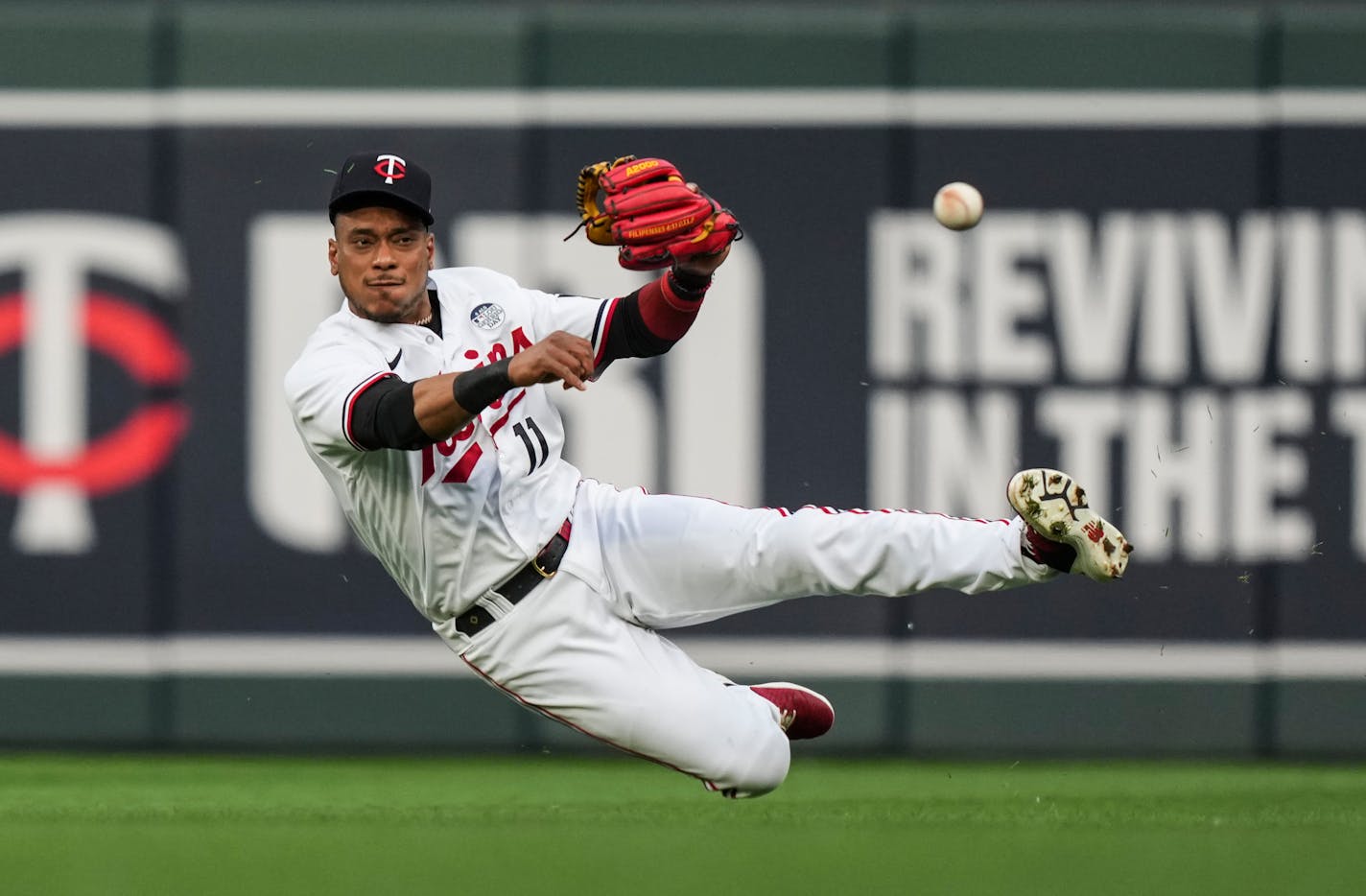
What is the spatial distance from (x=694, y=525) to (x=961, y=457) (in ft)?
8.78

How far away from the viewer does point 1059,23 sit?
7301 millimetres

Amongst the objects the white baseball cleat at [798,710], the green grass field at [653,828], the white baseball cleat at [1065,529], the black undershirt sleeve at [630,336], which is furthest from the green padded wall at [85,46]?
the white baseball cleat at [1065,529]

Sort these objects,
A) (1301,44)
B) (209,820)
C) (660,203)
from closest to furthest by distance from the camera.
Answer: (660,203) → (209,820) → (1301,44)

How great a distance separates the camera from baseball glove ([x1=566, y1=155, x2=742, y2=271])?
4.60 metres

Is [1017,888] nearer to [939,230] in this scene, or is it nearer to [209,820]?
[209,820]

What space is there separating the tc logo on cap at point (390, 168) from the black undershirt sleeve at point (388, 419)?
0.52 meters

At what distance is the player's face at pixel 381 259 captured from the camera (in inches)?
183

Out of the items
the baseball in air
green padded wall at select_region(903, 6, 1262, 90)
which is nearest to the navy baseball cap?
the baseball in air

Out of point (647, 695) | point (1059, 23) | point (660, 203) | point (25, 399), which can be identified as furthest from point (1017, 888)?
point (25, 399)

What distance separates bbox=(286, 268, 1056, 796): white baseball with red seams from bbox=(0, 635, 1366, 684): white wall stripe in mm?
2472

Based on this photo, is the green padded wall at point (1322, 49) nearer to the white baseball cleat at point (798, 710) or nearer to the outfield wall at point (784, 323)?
the outfield wall at point (784, 323)

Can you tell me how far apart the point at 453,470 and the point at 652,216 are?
2.39ft

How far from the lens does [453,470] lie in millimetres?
4691

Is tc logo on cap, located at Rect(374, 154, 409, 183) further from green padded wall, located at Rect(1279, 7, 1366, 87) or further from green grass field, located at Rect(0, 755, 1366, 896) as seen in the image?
green padded wall, located at Rect(1279, 7, 1366, 87)
